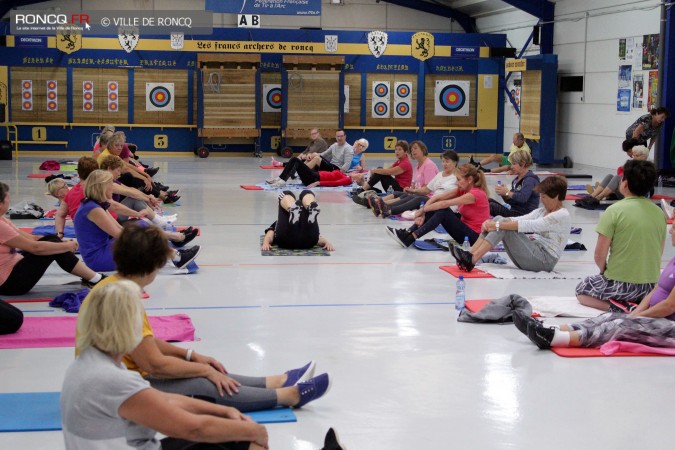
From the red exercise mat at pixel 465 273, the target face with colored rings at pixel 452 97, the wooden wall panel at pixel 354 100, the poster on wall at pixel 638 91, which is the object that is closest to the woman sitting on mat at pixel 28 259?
the red exercise mat at pixel 465 273

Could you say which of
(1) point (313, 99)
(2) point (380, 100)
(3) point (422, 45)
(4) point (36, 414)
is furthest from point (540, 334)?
(2) point (380, 100)

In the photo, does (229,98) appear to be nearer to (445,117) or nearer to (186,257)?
(445,117)

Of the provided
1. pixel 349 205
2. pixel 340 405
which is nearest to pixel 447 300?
pixel 340 405

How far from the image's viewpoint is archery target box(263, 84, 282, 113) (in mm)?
28266

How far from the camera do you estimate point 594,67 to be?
78.6ft

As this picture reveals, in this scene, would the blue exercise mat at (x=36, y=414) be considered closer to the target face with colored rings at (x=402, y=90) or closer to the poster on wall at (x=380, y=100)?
the poster on wall at (x=380, y=100)

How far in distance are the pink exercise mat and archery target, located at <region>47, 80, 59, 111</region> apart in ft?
69.7

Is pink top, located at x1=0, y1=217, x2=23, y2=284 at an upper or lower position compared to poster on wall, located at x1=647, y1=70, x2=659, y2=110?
lower

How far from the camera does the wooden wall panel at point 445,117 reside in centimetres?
2884

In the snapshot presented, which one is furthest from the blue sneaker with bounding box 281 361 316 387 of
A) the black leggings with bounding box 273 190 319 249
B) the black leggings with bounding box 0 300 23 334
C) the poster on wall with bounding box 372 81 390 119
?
the poster on wall with bounding box 372 81 390 119

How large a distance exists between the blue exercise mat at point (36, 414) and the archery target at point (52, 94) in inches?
913

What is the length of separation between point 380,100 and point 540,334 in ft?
73.8

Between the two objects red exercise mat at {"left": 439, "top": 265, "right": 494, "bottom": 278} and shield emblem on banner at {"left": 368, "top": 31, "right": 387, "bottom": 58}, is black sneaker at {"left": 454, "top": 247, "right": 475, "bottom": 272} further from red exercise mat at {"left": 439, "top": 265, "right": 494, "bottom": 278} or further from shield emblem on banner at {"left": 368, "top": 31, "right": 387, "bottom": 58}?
shield emblem on banner at {"left": 368, "top": 31, "right": 387, "bottom": 58}

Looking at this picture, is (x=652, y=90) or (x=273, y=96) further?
(x=273, y=96)
